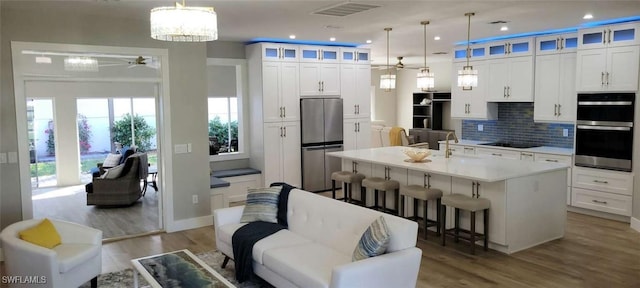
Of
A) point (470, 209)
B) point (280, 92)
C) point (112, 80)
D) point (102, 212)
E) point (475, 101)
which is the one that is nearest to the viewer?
point (470, 209)

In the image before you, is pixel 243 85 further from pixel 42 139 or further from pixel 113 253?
pixel 42 139

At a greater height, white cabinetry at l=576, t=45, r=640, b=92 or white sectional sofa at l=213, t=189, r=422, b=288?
white cabinetry at l=576, t=45, r=640, b=92

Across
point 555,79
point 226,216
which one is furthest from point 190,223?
point 555,79

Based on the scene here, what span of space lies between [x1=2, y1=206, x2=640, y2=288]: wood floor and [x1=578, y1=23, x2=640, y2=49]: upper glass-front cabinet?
93.8 inches

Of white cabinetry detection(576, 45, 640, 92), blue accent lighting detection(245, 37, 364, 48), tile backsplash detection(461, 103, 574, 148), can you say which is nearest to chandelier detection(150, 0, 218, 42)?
blue accent lighting detection(245, 37, 364, 48)

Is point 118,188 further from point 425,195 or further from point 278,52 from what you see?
point 425,195

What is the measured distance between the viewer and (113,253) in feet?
17.4

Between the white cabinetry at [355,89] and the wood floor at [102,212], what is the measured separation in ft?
12.3

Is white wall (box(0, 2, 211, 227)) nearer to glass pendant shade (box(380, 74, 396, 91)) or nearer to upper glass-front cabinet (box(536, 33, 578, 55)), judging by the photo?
glass pendant shade (box(380, 74, 396, 91))

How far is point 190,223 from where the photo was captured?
6.33 m

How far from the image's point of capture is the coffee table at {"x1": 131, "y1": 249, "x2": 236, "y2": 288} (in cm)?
349

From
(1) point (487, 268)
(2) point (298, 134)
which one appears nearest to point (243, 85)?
(2) point (298, 134)

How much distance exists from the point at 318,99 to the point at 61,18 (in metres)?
4.29

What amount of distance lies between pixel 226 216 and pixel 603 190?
16.6ft
